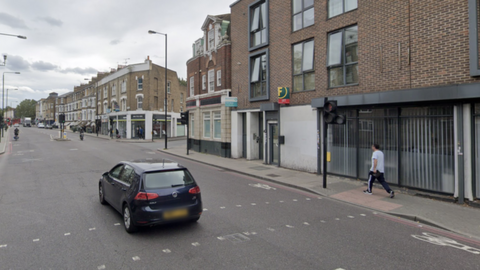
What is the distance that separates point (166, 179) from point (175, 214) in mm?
777

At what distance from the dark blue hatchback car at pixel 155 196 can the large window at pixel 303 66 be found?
9.07 meters

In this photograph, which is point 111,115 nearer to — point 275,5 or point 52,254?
point 275,5

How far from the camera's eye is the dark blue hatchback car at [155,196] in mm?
5664

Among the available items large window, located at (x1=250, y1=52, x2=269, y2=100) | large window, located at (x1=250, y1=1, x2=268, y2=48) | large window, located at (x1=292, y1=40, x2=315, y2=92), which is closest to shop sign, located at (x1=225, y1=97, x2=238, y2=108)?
large window, located at (x1=250, y1=52, x2=269, y2=100)

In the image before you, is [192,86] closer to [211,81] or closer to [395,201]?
[211,81]

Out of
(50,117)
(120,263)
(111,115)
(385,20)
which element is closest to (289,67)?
(385,20)

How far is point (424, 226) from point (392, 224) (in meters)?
0.69

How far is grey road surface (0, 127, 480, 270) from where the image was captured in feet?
15.4

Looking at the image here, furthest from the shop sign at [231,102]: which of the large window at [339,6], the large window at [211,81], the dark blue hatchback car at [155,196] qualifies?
the dark blue hatchback car at [155,196]

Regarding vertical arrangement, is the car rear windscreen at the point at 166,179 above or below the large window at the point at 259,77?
below

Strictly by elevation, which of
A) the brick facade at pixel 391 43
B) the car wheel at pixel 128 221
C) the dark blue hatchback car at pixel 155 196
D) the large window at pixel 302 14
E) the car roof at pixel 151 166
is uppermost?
the large window at pixel 302 14

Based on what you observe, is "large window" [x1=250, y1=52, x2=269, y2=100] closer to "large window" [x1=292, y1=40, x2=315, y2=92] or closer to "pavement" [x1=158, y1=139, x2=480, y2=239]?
"large window" [x1=292, y1=40, x2=315, y2=92]

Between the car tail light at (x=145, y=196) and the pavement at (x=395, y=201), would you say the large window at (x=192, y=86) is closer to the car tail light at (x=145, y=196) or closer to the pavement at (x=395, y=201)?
the pavement at (x=395, y=201)

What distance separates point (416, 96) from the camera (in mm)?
9070
